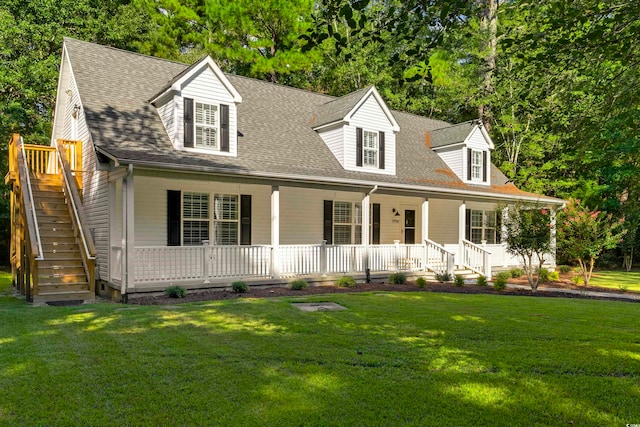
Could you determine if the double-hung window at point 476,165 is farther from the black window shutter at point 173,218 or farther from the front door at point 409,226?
the black window shutter at point 173,218

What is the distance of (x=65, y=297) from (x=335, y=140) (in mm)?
9780

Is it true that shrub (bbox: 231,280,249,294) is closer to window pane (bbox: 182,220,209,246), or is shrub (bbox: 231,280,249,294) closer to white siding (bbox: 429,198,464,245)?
window pane (bbox: 182,220,209,246)

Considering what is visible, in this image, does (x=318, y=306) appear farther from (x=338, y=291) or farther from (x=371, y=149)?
(x=371, y=149)

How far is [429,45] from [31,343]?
6.40 m

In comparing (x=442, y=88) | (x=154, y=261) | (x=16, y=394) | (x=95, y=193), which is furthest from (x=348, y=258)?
(x=442, y=88)

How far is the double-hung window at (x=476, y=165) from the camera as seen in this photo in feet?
64.8

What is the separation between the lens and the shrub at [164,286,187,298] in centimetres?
1070

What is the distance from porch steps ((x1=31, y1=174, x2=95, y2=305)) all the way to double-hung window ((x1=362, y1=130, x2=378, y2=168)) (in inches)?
378

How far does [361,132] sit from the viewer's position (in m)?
16.2

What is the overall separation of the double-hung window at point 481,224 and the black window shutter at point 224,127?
1206 centimetres

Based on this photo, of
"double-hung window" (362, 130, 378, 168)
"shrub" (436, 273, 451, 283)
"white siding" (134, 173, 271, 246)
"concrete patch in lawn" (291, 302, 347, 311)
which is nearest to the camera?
"concrete patch in lawn" (291, 302, 347, 311)

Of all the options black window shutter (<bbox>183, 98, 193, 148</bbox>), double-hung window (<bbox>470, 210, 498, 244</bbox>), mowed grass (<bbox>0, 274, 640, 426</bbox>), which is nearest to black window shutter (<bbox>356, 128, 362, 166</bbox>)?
black window shutter (<bbox>183, 98, 193, 148</bbox>)

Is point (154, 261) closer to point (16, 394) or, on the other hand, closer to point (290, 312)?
point (290, 312)

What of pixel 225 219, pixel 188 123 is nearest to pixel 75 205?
pixel 188 123
